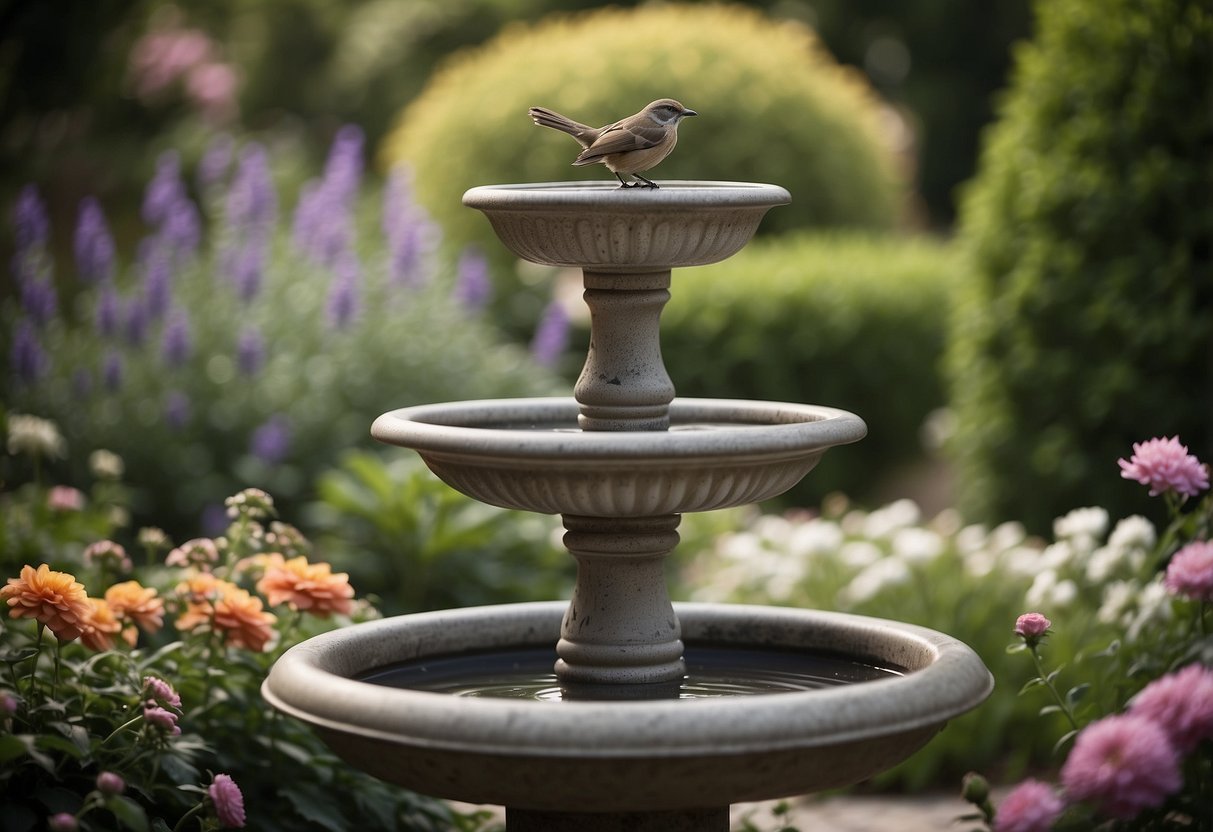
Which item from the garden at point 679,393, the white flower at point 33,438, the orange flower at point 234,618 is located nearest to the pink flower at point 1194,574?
the garden at point 679,393

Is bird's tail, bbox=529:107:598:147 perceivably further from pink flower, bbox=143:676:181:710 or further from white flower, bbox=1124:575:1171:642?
white flower, bbox=1124:575:1171:642

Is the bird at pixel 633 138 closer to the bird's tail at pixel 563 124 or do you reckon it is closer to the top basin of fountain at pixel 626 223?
the bird's tail at pixel 563 124

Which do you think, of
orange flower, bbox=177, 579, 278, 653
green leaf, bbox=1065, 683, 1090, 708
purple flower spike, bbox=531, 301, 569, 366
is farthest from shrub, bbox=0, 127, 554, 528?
green leaf, bbox=1065, 683, 1090, 708

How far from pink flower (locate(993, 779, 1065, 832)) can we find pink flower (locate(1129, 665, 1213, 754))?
23 cm

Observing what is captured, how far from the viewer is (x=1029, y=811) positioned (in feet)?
8.08

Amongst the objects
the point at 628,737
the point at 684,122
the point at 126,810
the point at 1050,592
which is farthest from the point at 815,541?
the point at 684,122

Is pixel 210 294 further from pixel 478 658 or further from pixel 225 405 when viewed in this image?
pixel 478 658

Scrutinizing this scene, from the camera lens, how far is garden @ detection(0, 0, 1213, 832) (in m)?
3.31

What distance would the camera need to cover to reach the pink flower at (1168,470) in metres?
3.24

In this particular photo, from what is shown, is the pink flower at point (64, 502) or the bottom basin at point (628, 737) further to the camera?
the pink flower at point (64, 502)

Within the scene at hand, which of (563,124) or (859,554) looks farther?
(859,554)

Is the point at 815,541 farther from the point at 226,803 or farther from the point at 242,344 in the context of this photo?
the point at 226,803

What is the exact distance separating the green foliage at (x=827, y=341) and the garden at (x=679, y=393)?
0.08 feet

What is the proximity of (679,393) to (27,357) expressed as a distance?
3.66 metres
